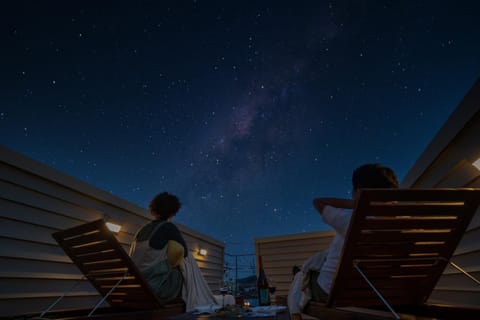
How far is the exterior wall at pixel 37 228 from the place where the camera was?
7.28ft

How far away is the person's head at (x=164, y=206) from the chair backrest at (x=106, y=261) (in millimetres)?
707

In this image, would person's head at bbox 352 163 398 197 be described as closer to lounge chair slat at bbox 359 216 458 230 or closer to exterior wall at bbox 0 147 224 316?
lounge chair slat at bbox 359 216 458 230

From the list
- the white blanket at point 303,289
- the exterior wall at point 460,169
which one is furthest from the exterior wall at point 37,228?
the exterior wall at point 460,169

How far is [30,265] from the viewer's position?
237 cm

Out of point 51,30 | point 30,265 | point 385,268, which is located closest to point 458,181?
point 385,268

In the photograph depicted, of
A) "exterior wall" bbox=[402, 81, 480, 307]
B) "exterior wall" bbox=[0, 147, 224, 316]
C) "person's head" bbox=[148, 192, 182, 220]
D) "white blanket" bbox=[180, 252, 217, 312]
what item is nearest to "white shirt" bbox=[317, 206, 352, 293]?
Result: "exterior wall" bbox=[402, 81, 480, 307]

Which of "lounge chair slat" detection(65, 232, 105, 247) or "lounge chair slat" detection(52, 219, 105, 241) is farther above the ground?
"lounge chair slat" detection(52, 219, 105, 241)

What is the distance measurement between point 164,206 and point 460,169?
246cm

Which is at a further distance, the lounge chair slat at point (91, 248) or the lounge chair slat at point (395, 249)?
the lounge chair slat at point (91, 248)

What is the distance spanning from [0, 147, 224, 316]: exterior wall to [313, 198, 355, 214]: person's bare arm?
2494 mm

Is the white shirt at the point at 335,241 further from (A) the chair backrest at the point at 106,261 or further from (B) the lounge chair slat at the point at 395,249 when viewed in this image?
(A) the chair backrest at the point at 106,261

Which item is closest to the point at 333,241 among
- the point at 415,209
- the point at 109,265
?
the point at 415,209

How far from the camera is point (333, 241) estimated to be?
167 centimetres

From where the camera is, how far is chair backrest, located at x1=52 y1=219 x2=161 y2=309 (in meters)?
1.75
